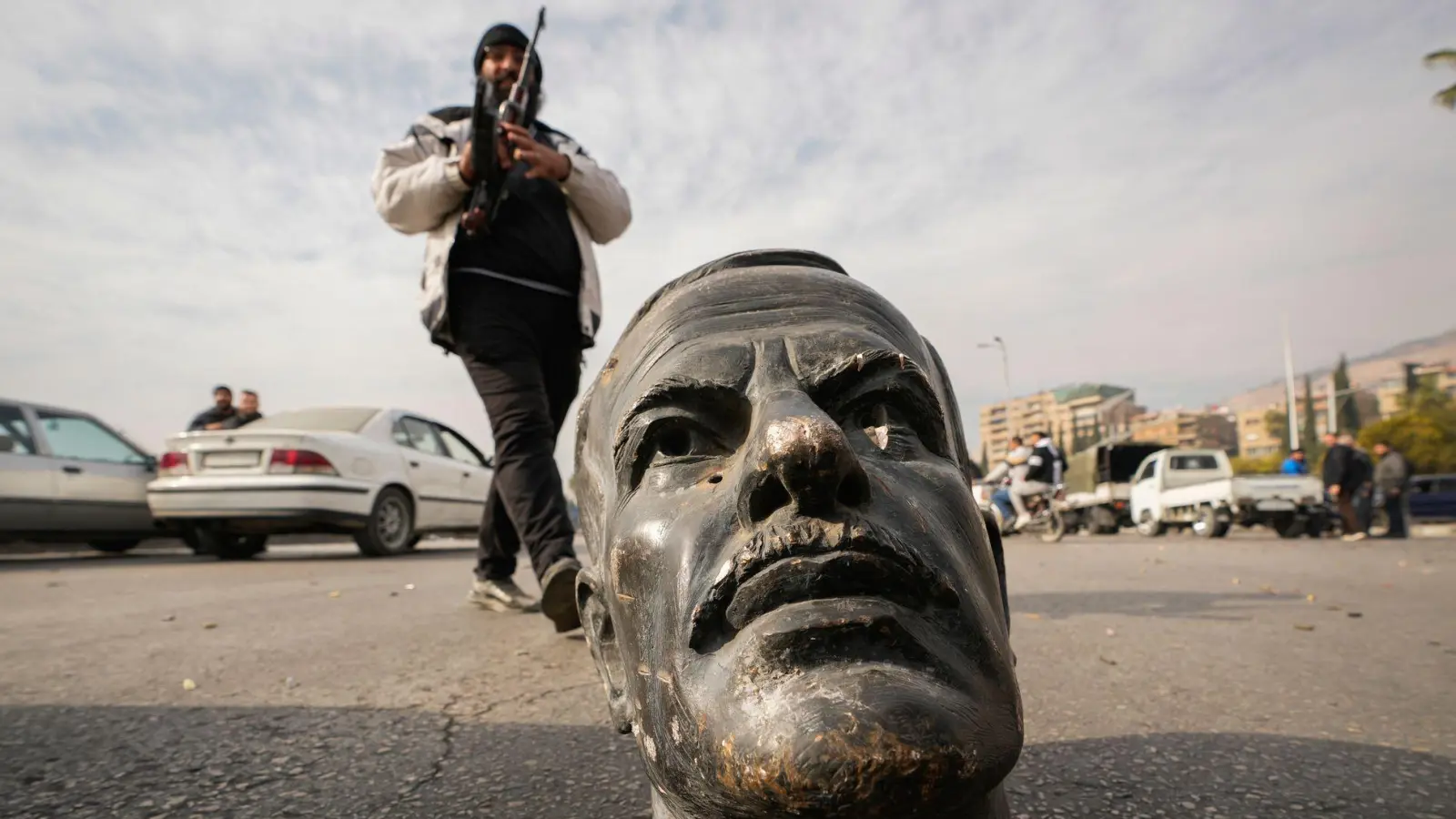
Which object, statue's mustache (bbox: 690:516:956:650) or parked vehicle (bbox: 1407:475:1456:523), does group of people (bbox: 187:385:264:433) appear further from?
parked vehicle (bbox: 1407:475:1456:523)

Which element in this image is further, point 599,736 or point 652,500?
point 599,736

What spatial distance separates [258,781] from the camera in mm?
1605

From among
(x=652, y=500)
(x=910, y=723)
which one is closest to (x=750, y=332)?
(x=652, y=500)

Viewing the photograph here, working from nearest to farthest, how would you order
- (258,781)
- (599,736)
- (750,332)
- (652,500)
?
1. (652,500)
2. (750,332)
3. (258,781)
4. (599,736)

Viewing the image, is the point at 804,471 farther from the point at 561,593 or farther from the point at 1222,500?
the point at 1222,500

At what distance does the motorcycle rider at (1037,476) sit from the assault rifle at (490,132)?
436 inches

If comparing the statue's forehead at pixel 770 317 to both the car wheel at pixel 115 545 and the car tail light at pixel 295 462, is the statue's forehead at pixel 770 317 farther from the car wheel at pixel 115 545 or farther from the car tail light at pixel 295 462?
the car wheel at pixel 115 545

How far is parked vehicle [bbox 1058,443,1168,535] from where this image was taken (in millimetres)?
21219

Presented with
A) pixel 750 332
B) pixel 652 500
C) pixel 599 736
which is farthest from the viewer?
pixel 599 736

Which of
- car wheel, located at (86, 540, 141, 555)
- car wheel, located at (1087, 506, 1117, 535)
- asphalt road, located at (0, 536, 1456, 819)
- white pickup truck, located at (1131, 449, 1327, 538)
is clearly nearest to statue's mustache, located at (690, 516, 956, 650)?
asphalt road, located at (0, 536, 1456, 819)

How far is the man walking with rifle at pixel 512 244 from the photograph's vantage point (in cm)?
294

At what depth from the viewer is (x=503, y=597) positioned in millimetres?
3674

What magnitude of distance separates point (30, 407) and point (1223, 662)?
9257 millimetres

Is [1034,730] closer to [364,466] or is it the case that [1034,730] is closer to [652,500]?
[652,500]
